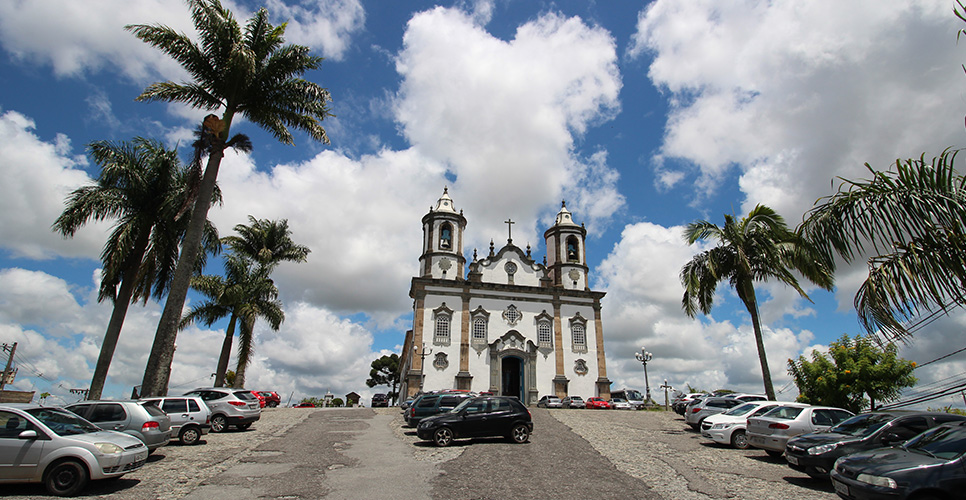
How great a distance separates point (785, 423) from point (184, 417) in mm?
14836

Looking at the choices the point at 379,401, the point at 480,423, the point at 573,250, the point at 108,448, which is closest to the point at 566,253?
the point at 573,250

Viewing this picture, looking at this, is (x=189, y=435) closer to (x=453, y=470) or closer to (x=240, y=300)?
(x=453, y=470)

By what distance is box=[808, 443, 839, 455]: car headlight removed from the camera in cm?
941

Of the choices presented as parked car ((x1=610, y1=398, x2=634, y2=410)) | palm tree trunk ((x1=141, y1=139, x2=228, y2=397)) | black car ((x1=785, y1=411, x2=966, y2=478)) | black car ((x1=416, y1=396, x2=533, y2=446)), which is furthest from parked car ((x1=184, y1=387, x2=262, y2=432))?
parked car ((x1=610, y1=398, x2=634, y2=410))

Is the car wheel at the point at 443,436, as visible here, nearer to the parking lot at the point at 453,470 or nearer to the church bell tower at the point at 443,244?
the parking lot at the point at 453,470

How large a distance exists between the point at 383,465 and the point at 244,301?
755 inches

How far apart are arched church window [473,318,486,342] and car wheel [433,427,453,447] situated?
23.4 m

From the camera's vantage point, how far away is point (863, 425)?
34.4 ft

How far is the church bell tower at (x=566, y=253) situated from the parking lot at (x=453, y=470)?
82.4ft

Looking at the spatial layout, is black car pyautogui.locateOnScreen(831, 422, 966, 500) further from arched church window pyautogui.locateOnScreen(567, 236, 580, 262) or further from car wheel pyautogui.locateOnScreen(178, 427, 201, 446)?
arched church window pyautogui.locateOnScreen(567, 236, 580, 262)

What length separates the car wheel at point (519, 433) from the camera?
13883mm

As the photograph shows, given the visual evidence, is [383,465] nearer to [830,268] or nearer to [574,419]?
[830,268]

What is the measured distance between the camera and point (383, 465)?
10773 millimetres

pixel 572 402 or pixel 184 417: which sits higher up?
pixel 572 402
